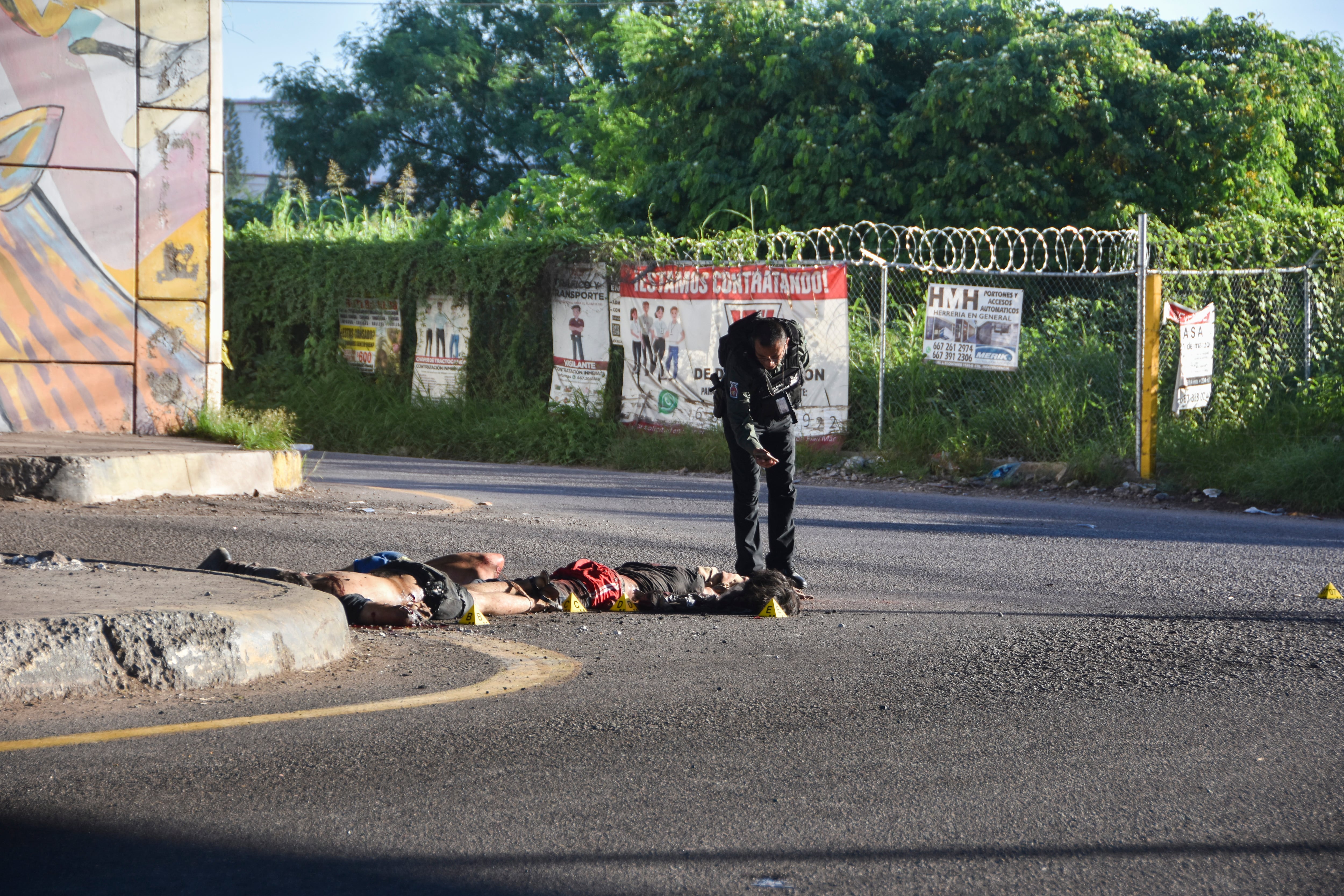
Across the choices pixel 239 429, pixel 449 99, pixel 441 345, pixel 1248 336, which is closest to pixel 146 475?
pixel 239 429

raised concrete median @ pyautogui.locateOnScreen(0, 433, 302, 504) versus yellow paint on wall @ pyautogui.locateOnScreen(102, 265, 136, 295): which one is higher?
yellow paint on wall @ pyautogui.locateOnScreen(102, 265, 136, 295)

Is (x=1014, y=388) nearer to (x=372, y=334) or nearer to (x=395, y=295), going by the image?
(x=395, y=295)

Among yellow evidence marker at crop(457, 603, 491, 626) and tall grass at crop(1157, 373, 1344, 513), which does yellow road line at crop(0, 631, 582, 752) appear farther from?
tall grass at crop(1157, 373, 1344, 513)

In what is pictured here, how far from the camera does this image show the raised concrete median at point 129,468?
26.1ft

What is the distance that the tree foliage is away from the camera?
18.5m

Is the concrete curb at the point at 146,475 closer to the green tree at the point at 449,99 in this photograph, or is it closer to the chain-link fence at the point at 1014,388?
the chain-link fence at the point at 1014,388

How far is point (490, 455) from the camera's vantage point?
15.3 meters

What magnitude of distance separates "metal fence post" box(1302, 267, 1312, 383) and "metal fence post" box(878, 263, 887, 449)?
4.21m

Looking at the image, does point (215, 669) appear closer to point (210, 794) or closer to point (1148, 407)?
point (210, 794)

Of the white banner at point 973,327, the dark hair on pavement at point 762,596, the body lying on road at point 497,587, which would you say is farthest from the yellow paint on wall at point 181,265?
the white banner at point 973,327

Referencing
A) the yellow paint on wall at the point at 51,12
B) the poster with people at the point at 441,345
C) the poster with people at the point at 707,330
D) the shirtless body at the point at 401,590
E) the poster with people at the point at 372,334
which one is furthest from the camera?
the poster with people at the point at 372,334

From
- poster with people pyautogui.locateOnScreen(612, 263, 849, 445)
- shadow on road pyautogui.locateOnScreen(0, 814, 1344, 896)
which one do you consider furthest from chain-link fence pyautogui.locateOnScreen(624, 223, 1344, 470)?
shadow on road pyautogui.locateOnScreen(0, 814, 1344, 896)

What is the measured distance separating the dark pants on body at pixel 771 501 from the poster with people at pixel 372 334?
11.8 metres

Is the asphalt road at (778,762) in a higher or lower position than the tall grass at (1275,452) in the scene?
lower
